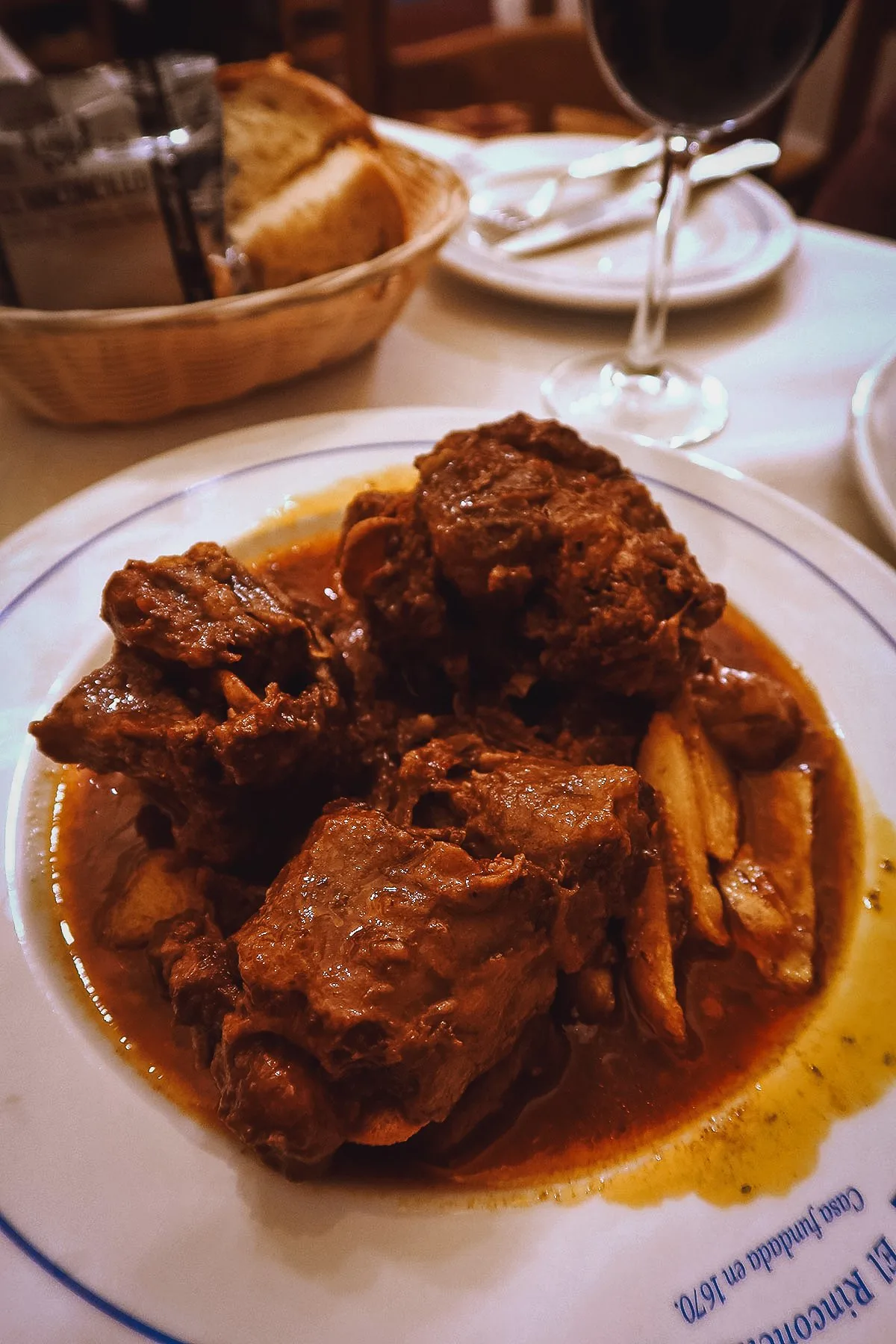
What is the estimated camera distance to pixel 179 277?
7.18 ft

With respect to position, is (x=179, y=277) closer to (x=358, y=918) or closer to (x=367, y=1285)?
(x=358, y=918)

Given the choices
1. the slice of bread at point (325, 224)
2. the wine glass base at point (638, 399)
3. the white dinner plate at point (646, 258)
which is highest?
the slice of bread at point (325, 224)

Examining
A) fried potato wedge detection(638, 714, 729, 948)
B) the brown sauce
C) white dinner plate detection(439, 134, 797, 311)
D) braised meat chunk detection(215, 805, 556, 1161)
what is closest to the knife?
white dinner plate detection(439, 134, 797, 311)

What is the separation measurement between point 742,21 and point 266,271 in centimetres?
125

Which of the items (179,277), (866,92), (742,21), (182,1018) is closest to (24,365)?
(179,277)

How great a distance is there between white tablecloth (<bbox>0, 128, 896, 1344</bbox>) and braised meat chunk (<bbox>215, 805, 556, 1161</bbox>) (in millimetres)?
Answer: 1374

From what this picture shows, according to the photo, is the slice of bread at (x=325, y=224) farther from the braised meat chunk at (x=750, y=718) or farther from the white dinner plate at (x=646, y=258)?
the braised meat chunk at (x=750, y=718)

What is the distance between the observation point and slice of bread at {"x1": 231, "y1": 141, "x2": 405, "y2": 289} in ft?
7.96

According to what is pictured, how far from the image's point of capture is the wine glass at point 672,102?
192 centimetres

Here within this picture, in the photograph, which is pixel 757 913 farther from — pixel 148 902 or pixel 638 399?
pixel 638 399

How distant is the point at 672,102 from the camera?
2.10 meters

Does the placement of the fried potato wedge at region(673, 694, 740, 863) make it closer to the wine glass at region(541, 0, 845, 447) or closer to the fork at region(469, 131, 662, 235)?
the wine glass at region(541, 0, 845, 447)

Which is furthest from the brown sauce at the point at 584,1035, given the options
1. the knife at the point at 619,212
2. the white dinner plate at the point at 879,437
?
the knife at the point at 619,212

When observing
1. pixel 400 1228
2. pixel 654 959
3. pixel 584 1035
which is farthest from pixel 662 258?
pixel 400 1228
